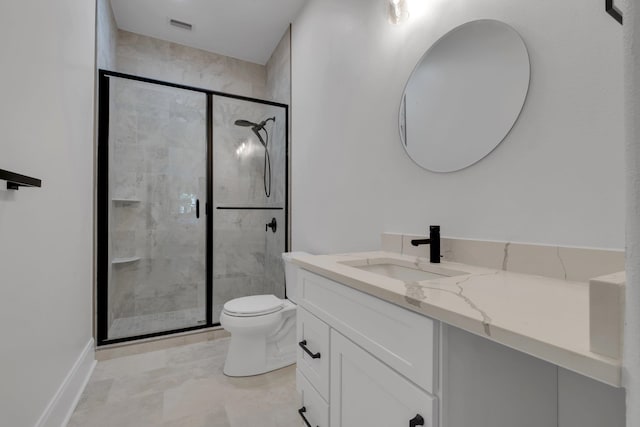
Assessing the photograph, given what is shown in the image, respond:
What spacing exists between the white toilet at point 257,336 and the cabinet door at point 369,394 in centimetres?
94

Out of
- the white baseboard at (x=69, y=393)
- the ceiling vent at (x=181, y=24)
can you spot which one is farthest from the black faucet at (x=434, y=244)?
the ceiling vent at (x=181, y=24)

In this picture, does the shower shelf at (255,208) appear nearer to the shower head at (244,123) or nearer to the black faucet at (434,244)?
the shower head at (244,123)

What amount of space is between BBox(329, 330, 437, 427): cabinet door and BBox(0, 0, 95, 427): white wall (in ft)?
3.48

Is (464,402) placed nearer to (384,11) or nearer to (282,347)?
(282,347)

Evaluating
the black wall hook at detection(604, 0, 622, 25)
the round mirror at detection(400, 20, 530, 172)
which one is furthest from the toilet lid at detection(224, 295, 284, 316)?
the black wall hook at detection(604, 0, 622, 25)

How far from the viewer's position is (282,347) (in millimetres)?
1996

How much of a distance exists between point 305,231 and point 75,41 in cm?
189

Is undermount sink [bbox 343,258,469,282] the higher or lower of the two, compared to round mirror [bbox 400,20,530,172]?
lower

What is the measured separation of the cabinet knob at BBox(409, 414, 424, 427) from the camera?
62cm

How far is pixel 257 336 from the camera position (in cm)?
187

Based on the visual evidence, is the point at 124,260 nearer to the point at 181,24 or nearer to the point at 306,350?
the point at 306,350

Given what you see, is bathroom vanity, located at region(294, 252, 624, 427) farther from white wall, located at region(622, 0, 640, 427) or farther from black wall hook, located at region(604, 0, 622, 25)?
black wall hook, located at region(604, 0, 622, 25)

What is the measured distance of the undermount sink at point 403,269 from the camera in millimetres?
1067

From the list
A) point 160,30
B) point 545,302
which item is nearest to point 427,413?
point 545,302
